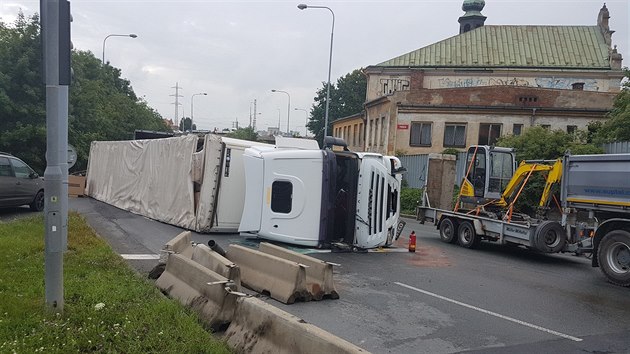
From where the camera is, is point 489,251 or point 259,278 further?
point 489,251

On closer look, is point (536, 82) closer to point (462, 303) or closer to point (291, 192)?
point (291, 192)

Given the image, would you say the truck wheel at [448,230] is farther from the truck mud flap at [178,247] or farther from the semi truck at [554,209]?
the truck mud flap at [178,247]

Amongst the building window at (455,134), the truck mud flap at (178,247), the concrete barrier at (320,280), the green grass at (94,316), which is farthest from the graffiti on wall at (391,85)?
the green grass at (94,316)

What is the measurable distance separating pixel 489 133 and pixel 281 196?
25901 millimetres

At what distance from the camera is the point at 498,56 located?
45.0 meters

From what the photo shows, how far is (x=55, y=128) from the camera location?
5207mm

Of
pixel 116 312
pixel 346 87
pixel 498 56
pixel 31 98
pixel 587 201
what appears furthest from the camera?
pixel 346 87

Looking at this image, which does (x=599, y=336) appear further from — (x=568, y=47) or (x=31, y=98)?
(x=568, y=47)

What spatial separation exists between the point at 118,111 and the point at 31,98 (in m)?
19.5

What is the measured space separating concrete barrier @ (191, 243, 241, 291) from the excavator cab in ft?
30.6

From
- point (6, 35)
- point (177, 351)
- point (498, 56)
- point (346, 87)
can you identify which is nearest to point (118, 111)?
point (6, 35)

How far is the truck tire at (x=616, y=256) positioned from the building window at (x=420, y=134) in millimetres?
25476

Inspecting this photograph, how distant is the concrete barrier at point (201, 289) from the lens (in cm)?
547

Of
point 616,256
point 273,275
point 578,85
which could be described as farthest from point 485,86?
point 273,275
